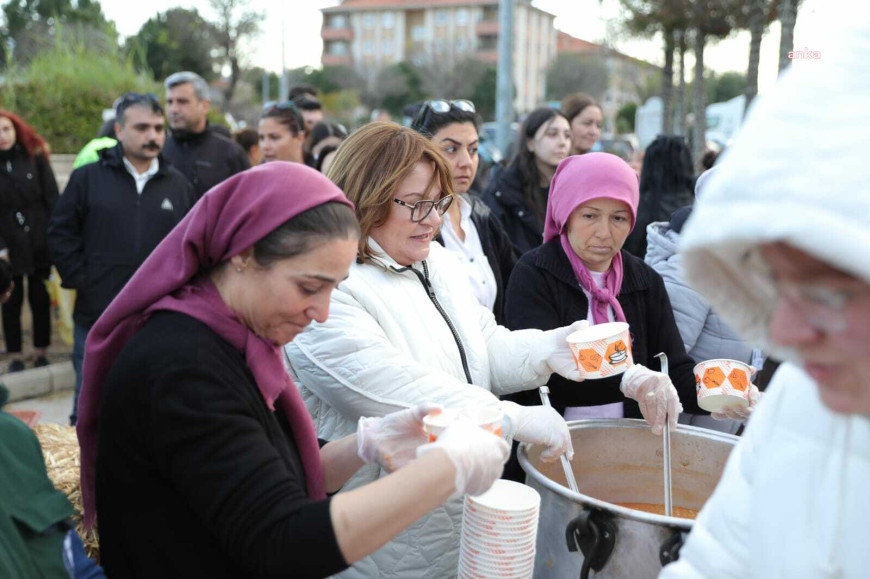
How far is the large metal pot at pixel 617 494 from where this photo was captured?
1737 millimetres

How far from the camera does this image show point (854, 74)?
903 millimetres

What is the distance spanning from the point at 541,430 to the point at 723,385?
79 centimetres

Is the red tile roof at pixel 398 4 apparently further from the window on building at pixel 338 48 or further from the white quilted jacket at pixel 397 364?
the white quilted jacket at pixel 397 364

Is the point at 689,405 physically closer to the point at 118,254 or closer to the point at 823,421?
the point at 823,421

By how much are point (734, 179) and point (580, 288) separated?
6.67 feet

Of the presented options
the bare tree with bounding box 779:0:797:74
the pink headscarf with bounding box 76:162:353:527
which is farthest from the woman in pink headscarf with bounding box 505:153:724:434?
the bare tree with bounding box 779:0:797:74

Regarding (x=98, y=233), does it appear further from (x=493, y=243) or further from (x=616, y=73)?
(x=616, y=73)

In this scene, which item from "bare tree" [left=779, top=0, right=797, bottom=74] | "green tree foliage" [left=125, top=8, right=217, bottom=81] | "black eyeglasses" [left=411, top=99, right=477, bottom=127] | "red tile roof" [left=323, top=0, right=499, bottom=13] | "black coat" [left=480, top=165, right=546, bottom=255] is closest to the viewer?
"black eyeglasses" [left=411, top=99, right=477, bottom=127]

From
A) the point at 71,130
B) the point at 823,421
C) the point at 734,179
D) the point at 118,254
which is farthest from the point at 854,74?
the point at 71,130

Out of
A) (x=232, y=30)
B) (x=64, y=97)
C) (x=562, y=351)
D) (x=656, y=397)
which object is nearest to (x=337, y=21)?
(x=232, y=30)

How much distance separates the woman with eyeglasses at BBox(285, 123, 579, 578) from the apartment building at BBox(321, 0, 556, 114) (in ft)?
231

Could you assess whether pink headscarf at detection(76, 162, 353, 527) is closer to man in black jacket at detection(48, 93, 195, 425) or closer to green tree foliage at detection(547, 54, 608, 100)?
man in black jacket at detection(48, 93, 195, 425)

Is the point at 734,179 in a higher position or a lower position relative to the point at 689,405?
higher

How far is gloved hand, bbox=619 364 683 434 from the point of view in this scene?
7.58ft
